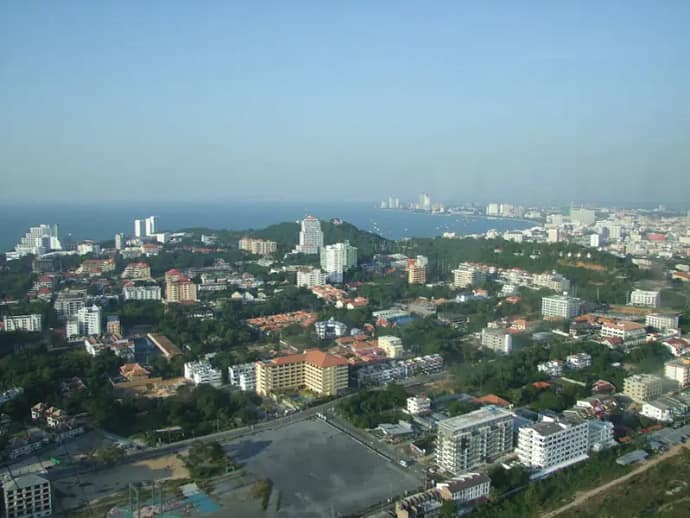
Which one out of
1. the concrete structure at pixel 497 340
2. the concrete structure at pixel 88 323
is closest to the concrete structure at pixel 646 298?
the concrete structure at pixel 497 340

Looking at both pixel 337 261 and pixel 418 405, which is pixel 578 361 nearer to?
pixel 418 405

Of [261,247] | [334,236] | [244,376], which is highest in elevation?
[334,236]

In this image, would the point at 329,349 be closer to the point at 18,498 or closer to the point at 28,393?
the point at 28,393

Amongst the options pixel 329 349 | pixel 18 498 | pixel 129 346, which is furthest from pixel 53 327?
pixel 18 498

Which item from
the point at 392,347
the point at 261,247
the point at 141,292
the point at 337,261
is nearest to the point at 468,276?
the point at 337,261

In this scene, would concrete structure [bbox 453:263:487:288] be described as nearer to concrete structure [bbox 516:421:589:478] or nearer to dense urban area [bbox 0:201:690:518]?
dense urban area [bbox 0:201:690:518]

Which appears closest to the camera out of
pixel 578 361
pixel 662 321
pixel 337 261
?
pixel 578 361

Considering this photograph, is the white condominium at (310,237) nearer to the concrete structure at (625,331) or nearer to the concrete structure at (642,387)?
the concrete structure at (625,331)

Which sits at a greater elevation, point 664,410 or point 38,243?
point 38,243
